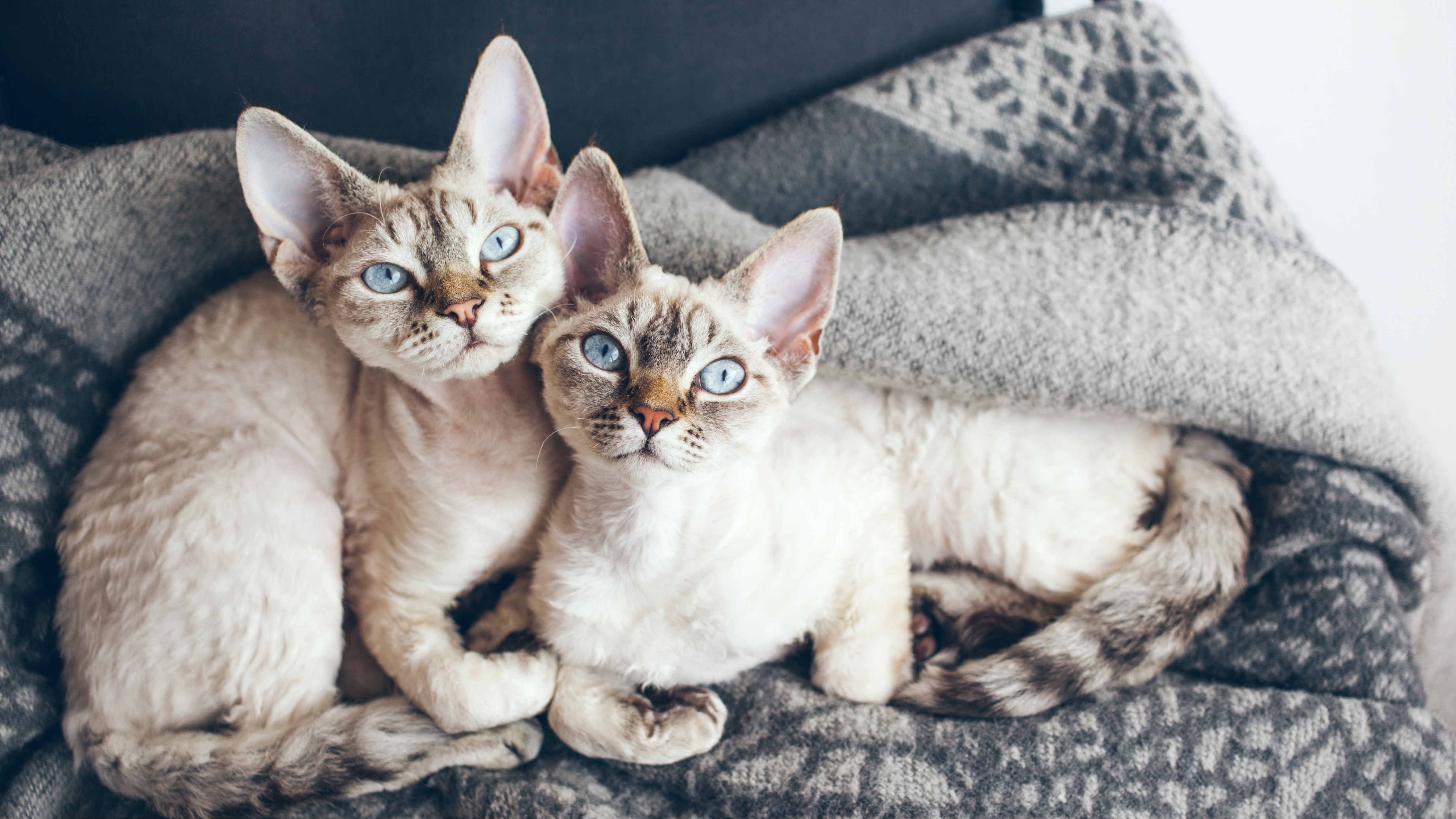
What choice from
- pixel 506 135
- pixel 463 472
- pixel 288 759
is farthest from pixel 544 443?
pixel 288 759

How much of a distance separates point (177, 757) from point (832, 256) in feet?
4.02

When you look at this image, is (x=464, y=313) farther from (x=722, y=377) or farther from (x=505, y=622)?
(x=505, y=622)

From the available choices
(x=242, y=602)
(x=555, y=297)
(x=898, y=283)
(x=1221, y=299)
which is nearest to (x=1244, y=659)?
(x=1221, y=299)

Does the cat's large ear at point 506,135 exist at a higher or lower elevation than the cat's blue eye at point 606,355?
higher

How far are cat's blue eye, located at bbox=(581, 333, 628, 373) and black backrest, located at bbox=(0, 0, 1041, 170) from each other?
63cm

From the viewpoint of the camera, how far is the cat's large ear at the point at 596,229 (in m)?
1.07

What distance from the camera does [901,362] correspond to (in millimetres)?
1364

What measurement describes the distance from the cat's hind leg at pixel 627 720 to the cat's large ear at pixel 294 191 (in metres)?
Result: 0.76

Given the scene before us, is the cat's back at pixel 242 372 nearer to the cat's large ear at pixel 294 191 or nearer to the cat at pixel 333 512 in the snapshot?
the cat at pixel 333 512

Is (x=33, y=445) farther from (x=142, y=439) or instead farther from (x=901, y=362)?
(x=901, y=362)

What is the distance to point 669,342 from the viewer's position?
1.06m

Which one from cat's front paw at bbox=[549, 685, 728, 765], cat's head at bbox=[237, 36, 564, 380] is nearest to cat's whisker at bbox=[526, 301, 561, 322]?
cat's head at bbox=[237, 36, 564, 380]

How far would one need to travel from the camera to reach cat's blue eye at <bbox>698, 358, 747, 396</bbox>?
3.51 ft

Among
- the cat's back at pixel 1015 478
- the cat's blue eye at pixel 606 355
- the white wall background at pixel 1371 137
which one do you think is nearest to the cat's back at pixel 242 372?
the cat's blue eye at pixel 606 355
